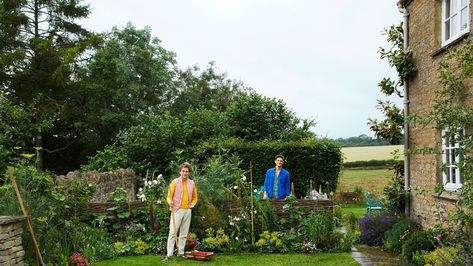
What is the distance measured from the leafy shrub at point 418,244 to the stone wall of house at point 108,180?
786cm

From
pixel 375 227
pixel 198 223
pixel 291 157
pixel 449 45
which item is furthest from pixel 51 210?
pixel 291 157

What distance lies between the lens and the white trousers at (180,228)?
9836 mm

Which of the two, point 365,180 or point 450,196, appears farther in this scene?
point 365,180

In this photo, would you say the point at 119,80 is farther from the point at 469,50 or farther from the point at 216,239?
the point at 469,50

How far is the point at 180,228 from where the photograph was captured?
9.98 metres

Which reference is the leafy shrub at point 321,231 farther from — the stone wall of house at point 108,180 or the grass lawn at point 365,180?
the grass lawn at point 365,180

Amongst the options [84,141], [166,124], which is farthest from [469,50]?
[84,141]

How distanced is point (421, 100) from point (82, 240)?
7596 millimetres

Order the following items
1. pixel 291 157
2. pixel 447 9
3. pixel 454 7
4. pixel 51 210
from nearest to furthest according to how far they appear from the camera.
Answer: pixel 51 210 < pixel 454 7 < pixel 447 9 < pixel 291 157

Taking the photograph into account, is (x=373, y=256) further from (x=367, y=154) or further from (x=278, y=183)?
(x=367, y=154)

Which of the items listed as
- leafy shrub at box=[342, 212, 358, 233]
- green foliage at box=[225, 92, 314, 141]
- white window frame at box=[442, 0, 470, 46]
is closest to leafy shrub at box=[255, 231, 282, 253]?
leafy shrub at box=[342, 212, 358, 233]

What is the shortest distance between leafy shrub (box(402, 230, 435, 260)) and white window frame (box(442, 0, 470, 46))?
360 centimetres

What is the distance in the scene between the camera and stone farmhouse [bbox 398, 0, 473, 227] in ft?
31.2

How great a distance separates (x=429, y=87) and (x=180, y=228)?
584 cm
